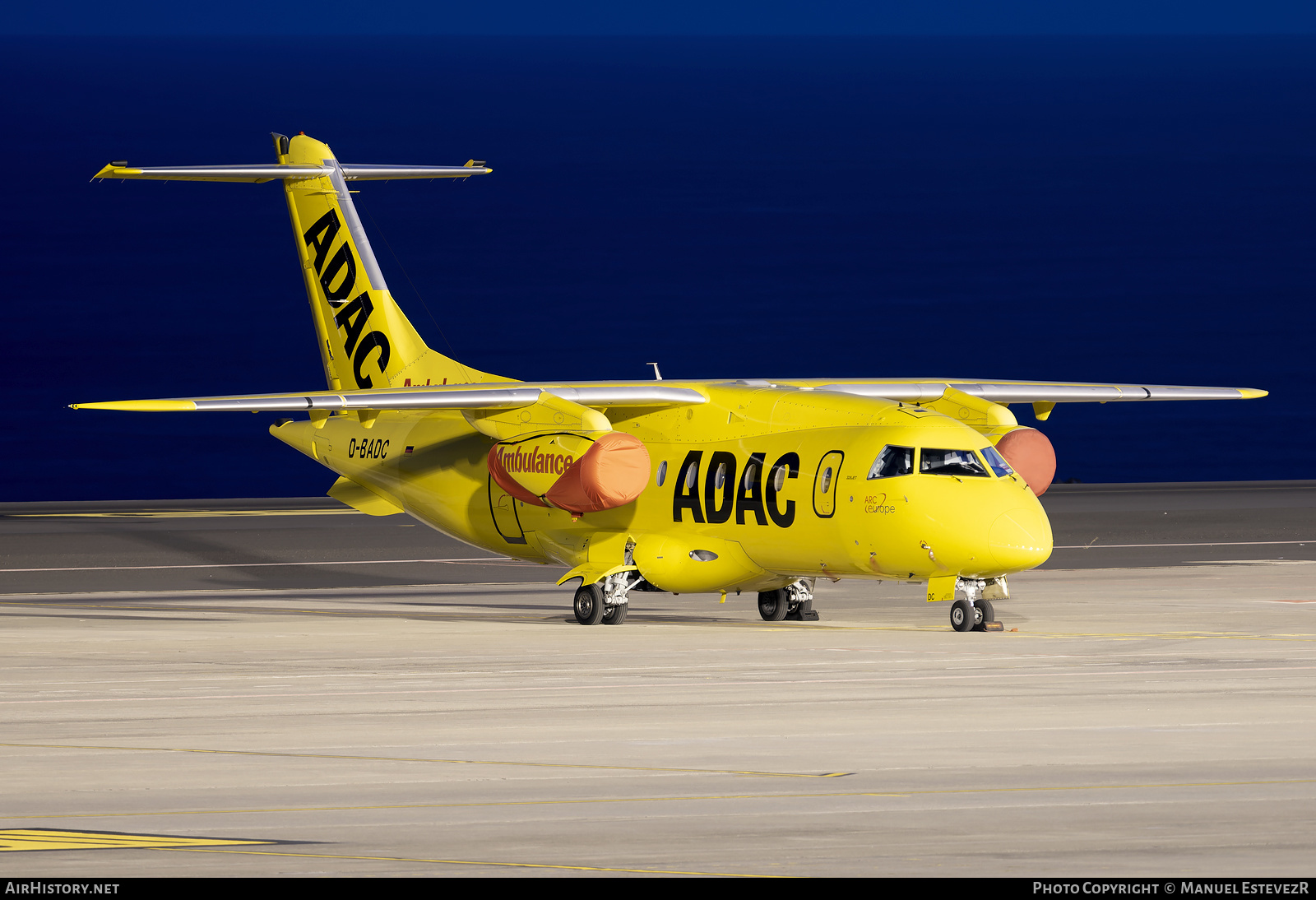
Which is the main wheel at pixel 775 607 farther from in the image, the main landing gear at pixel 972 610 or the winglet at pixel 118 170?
the winglet at pixel 118 170

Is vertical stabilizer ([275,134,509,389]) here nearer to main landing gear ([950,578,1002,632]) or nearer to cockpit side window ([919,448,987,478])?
cockpit side window ([919,448,987,478])

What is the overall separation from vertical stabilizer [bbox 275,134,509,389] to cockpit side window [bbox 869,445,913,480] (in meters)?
8.81

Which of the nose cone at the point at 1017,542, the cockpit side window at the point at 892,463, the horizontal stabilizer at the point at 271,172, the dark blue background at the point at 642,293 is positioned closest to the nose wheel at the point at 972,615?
the nose cone at the point at 1017,542

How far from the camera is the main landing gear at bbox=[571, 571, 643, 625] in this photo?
27.8 meters

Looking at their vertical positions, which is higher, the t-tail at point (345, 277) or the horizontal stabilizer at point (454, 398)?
the t-tail at point (345, 277)

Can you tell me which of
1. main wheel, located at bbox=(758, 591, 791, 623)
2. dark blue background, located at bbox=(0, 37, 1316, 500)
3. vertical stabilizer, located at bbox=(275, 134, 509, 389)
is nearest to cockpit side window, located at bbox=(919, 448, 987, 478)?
main wheel, located at bbox=(758, 591, 791, 623)

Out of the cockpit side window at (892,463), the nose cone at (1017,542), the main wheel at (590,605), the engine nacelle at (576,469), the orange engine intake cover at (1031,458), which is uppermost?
the orange engine intake cover at (1031,458)

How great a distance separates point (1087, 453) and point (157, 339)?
5649 centimetres

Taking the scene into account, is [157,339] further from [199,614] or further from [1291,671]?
[1291,671]

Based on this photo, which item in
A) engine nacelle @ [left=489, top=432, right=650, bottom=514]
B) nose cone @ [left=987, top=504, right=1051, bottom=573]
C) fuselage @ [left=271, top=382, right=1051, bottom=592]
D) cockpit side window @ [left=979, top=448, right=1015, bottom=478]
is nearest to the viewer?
nose cone @ [left=987, top=504, right=1051, bottom=573]

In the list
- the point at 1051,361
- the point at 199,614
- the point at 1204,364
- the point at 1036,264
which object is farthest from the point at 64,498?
the point at 1036,264

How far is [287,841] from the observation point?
11.9m

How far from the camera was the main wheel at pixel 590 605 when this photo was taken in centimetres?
2778

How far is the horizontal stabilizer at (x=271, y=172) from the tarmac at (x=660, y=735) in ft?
20.9
